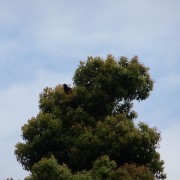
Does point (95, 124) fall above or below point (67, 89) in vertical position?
below

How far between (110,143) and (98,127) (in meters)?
0.95

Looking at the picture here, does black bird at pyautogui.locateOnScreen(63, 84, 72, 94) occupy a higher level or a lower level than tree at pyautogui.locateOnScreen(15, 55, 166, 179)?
higher

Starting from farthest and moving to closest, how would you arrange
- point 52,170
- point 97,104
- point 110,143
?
point 97,104
point 110,143
point 52,170

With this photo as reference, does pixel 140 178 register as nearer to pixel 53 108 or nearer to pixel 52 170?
pixel 52 170

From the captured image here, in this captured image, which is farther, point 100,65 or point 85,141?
point 100,65

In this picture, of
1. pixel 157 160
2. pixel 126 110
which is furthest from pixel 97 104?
pixel 157 160

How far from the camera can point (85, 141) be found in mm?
21344

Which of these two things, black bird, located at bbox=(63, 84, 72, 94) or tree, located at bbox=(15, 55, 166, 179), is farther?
black bird, located at bbox=(63, 84, 72, 94)

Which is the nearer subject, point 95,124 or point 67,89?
point 95,124

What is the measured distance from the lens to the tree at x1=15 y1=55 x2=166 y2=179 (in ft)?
70.1

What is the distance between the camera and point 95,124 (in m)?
22.6

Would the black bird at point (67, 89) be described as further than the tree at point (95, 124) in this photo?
Yes

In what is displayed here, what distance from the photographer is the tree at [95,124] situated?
2138 cm

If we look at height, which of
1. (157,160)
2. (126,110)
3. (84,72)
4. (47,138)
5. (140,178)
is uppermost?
(84,72)
